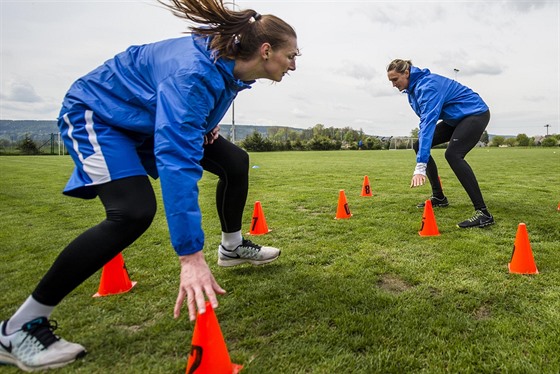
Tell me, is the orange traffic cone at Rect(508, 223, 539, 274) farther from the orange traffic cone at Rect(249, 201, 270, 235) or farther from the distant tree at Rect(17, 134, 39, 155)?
the distant tree at Rect(17, 134, 39, 155)

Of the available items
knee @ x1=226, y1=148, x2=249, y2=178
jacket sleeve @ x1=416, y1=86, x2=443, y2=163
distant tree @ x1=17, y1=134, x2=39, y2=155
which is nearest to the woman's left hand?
knee @ x1=226, y1=148, x2=249, y2=178

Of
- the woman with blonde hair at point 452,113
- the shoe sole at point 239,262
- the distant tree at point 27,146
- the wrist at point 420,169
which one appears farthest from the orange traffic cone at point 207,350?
the distant tree at point 27,146

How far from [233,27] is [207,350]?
5.71 ft

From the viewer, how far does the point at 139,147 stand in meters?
2.56

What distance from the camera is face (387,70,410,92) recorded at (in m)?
5.39

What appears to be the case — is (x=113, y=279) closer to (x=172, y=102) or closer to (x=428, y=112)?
(x=172, y=102)

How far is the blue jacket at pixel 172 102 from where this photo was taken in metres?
1.76

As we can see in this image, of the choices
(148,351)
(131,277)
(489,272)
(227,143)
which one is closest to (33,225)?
(131,277)

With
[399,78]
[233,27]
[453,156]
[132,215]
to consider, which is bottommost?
[132,215]

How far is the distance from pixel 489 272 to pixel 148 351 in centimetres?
269

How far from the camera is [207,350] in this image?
1.90 metres

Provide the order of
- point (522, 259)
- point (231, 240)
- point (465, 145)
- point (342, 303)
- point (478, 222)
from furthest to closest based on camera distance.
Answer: point (465, 145)
point (478, 222)
point (231, 240)
point (522, 259)
point (342, 303)

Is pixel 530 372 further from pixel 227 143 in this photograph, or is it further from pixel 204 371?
pixel 227 143

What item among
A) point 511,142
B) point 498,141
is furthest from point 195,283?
point 498,141
